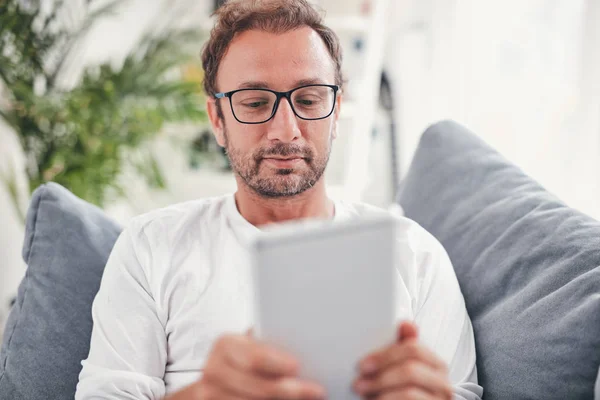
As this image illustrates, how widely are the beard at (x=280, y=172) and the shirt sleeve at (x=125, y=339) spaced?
10.0 inches

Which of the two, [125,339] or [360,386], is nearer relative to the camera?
[360,386]

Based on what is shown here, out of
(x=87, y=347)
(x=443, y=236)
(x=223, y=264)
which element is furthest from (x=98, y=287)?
(x=443, y=236)

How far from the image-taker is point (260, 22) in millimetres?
1227

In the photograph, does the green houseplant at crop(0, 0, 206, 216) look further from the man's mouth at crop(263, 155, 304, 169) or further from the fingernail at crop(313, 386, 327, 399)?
the fingernail at crop(313, 386, 327, 399)

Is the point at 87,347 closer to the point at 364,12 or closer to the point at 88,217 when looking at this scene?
the point at 88,217

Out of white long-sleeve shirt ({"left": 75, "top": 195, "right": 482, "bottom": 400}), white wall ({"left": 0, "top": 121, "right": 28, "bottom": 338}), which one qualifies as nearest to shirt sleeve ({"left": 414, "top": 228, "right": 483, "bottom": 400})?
white long-sleeve shirt ({"left": 75, "top": 195, "right": 482, "bottom": 400})

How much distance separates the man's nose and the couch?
394mm

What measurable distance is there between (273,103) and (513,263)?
54 centimetres

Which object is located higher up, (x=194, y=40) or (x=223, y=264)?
(x=194, y=40)

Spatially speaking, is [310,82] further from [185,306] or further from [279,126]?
[185,306]

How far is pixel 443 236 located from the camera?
4.22 ft

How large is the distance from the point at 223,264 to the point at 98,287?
0.96ft

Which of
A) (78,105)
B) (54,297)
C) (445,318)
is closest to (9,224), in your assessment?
(78,105)

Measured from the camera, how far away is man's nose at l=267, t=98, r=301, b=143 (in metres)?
1.15
